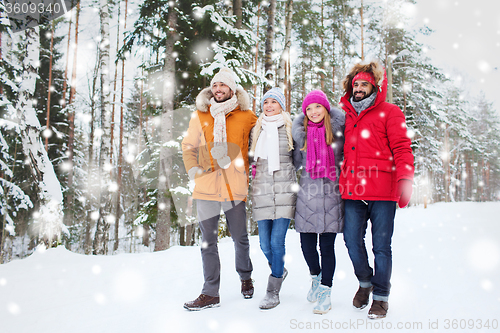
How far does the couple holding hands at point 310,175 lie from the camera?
2.48 m

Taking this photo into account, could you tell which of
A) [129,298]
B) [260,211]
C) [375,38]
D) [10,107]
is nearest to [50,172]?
[10,107]

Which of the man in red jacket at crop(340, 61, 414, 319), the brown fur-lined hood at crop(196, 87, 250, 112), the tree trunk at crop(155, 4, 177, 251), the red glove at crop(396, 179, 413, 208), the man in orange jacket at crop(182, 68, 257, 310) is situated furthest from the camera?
the tree trunk at crop(155, 4, 177, 251)

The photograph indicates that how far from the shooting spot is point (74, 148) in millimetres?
14211

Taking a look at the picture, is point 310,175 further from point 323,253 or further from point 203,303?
point 203,303

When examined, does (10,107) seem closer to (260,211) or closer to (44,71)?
(260,211)

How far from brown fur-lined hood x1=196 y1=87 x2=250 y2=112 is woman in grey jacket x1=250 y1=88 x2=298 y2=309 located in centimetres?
25

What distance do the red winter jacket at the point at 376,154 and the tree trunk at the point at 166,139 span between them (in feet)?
18.4

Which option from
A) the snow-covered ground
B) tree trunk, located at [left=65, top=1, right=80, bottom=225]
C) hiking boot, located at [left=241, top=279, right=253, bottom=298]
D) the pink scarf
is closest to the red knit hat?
the pink scarf

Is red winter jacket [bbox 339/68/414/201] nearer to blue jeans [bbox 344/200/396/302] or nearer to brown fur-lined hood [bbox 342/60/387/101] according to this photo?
brown fur-lined hood [bbox 342/60/387/101]

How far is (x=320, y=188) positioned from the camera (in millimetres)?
2691

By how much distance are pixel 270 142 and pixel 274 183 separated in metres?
0.44

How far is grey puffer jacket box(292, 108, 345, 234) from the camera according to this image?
2.62 metres

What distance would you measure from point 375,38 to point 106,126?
14.8m

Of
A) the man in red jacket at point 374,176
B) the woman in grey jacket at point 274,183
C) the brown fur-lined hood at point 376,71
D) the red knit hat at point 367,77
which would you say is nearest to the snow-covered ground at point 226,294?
the man in red jacket at point 374,176
